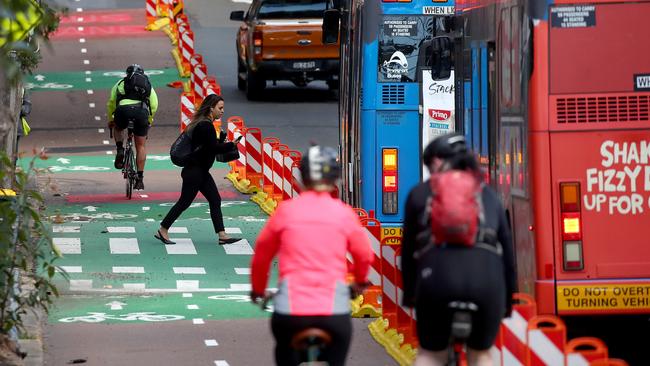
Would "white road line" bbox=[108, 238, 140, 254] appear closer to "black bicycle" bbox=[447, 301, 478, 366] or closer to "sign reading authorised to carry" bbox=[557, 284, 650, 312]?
"sign reading authorised to carry" bbox=[557, 284, 650, 312]

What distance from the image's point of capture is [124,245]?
19000mm

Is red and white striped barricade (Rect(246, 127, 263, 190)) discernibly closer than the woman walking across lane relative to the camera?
No

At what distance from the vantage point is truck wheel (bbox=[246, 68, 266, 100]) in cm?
3440

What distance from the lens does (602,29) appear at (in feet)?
37.5

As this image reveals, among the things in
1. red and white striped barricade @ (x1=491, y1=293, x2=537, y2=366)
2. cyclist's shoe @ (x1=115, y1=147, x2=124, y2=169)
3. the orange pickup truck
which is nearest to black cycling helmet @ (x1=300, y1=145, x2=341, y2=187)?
red and white striped barricade @ (x1=491, y1=293, x2=537, y2=366)

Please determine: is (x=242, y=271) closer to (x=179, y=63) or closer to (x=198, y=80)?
(x=198, y=80)

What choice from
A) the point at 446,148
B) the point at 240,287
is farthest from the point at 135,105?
the point at 446,148

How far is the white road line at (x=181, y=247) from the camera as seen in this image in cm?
1852

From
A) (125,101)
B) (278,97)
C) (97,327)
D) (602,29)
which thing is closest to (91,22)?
(278,97)

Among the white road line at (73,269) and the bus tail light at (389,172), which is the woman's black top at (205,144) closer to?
the bus tail light at (389,172)

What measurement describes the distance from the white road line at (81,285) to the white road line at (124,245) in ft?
6.85

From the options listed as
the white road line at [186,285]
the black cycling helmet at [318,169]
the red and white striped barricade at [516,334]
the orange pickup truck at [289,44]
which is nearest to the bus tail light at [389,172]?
the white road line at [186,285]

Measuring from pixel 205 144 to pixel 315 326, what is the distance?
34.2ft

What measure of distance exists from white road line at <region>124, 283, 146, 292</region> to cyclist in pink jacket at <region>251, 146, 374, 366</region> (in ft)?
25.5
